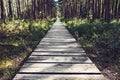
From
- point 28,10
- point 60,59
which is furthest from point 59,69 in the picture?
point 28,10

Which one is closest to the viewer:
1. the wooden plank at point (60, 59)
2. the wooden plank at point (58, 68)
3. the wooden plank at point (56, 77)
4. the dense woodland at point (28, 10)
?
the wooden plank at point (56, 77)

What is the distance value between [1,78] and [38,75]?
77 centimetres

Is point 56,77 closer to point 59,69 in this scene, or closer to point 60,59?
point 59,69

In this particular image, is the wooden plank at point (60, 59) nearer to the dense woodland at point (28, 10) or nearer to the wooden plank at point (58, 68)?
the wooden plank at point (58, 68)

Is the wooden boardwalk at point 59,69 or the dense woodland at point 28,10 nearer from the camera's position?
the wooden boardwalk at point 59,69

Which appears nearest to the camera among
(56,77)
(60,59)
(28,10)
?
(56,77)

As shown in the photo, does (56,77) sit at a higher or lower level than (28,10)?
lower

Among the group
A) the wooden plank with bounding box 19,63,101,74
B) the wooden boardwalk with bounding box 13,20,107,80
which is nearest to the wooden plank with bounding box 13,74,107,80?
the wooden boardwalk with bounding box 13,20,107,80

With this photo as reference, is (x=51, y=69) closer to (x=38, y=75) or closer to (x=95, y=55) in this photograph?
(x=38, y=75)

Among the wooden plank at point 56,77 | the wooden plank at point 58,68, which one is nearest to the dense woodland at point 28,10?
the wooden plank at point 58,68

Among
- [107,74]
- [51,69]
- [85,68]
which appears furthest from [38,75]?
[107,74]

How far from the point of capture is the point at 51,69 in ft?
16.6

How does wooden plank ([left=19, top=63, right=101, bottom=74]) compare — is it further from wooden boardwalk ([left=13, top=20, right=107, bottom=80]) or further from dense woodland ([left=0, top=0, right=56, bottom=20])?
dense woodland ([left=0, top=0, right=56, bottom=20])

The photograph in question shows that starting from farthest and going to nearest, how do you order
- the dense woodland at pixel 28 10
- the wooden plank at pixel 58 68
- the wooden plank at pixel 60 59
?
1. the dense woodland at pixel 28 10
2. the wooden plank at pixel 60 59
3. the wooden plank at pixel 58 68
